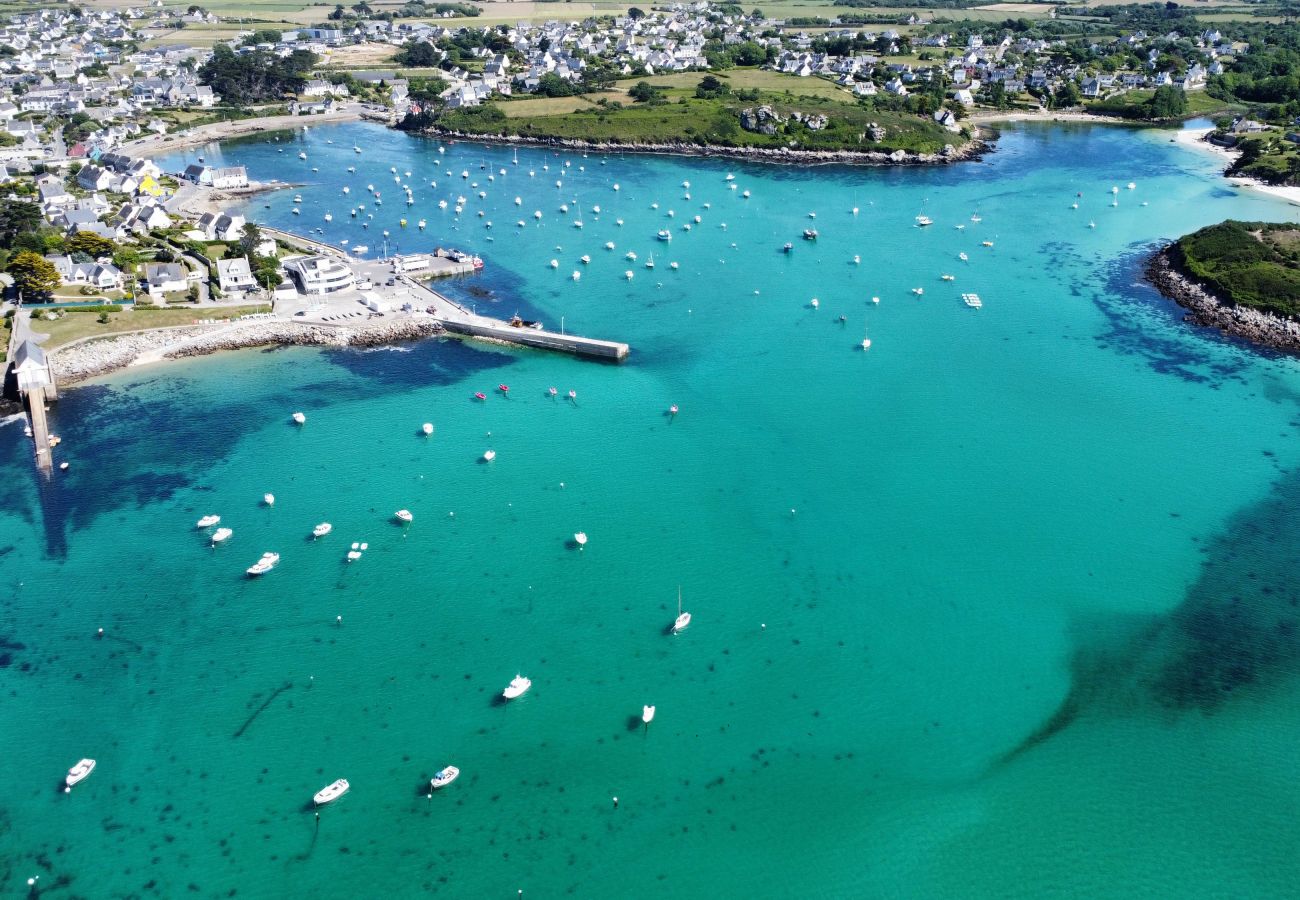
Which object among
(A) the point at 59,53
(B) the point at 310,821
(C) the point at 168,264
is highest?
(A) the point at 59,53

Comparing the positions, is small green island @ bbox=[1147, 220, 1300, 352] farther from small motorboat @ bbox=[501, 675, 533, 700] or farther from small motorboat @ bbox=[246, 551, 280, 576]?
small motorboat @ bbox=[246, 551, 280, 576]

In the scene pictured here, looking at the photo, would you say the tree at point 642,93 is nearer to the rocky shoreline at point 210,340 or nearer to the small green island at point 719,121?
the small green island at point 719,121

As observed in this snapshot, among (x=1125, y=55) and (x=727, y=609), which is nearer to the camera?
(x=727, y=609)

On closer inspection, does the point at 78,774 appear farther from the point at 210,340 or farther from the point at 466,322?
the point at 466,322

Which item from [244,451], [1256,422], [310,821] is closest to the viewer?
[310,821]

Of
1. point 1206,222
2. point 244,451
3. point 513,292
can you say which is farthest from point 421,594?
point 1206,222

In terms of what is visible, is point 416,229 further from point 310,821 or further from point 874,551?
point 310,821

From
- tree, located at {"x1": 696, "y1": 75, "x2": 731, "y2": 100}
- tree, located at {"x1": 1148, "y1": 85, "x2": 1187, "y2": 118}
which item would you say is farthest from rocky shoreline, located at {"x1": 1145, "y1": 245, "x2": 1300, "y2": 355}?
tree, located at {"x1": 1148, "y1": 85, "x2": 1187, "y2": 118}
